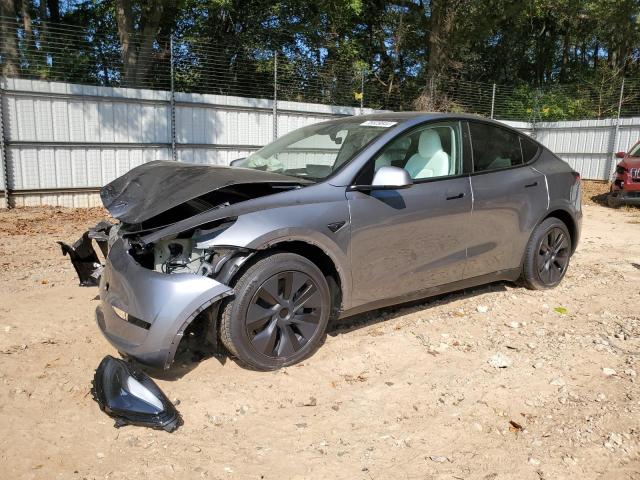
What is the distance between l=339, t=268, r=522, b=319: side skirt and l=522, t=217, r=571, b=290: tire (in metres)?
0.14

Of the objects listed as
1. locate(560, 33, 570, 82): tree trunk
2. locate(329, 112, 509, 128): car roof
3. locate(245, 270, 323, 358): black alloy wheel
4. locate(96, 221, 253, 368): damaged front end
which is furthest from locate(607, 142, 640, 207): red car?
locate(560, 33, 570, 82): tree trunk

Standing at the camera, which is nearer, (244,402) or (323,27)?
(244,402)

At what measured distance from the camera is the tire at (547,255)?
501cm

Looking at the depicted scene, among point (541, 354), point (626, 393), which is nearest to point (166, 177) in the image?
point (541, 354)

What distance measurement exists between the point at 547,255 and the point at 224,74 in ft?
31.2

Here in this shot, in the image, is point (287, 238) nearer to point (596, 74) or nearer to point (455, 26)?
point (455, 26)

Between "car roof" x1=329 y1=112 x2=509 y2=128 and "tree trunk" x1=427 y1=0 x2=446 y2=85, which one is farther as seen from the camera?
"tree trunk" x1=427 y1=0 x2=446 y2=85

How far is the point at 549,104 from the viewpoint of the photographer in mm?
19312

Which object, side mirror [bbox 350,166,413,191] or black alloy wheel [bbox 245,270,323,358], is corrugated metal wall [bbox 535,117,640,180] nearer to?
side mirror [bbox 350,166,413,191]

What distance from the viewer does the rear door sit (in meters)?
4.45

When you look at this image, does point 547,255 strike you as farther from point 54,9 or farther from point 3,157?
point 54,9

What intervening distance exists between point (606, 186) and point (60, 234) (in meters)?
14.8

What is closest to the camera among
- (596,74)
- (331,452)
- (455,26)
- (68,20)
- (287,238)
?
(331,452)

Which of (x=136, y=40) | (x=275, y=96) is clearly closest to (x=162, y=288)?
(x=275, y=96)
